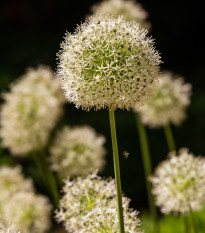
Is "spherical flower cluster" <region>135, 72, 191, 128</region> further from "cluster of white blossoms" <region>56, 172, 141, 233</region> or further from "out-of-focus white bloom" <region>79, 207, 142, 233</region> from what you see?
"out-of-focus white bloom" <region>79, 207, 142, 233</region>

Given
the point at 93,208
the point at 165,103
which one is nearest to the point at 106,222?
the point at 93,208

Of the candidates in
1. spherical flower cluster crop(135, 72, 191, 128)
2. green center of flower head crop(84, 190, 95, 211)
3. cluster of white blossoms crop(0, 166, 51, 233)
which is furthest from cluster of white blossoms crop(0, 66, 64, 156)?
green center of flower head crop(84, 190, 95, 211)

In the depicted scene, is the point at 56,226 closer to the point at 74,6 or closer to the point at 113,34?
the point at 113,34

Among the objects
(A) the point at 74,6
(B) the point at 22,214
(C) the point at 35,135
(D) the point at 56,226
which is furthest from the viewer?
(A) the point at 74,6

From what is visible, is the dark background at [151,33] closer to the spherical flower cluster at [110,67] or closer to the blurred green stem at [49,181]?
the blurred green stem at [49,181]

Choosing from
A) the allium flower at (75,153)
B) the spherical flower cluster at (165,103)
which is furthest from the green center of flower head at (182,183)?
the spherical flower cluster at (165,103)

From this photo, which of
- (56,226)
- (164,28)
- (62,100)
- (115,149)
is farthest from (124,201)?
(164,28)
